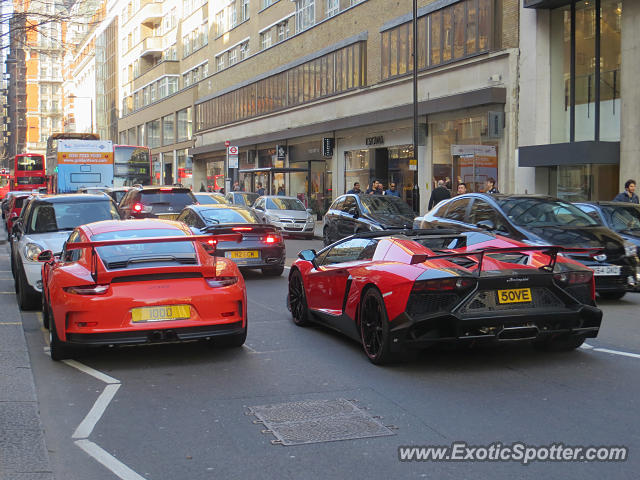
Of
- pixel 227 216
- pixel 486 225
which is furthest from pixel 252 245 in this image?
pixel 486 225

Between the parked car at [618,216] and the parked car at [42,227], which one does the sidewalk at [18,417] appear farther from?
the parked car at [618,216]

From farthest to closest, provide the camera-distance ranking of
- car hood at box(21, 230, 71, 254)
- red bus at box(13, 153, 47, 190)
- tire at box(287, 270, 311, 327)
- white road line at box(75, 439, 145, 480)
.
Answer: red bus at box(13, 153, 47, 190) < car hood at box(21, 230, 71, 254) < tire at box(287, 270, 311, 327) < white road line at box(75, 439, 145, 480)

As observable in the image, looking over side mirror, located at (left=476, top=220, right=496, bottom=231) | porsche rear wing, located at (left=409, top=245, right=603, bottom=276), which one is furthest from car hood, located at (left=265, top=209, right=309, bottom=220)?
porsche rear wing, located at (left=409, top=245, right=603, bottom=276)

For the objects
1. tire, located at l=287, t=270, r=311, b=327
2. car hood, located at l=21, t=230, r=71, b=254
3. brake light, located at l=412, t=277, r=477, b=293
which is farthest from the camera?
car hood, located at l=21, t=230, r=71, b=254

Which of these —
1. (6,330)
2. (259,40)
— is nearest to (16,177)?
(259,40)

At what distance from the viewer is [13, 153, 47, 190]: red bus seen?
59.1 meters

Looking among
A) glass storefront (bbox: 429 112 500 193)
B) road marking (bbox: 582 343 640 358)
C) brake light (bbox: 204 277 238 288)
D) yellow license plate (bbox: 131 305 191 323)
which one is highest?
glass storefront (bbox: 429 112 500 193)

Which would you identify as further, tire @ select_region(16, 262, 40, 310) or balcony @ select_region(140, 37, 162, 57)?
balcony @ select_region(140, 37, 162, 57)

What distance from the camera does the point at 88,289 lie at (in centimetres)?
716

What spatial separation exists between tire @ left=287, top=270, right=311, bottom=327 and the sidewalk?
3.11 meters

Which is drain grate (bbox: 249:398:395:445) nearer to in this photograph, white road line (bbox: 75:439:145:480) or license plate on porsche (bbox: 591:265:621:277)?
white road line (bbox: 75:439:145:480)

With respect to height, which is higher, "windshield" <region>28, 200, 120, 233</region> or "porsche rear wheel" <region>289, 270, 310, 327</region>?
"windshield" <region>28, 200, 120, 233</region>

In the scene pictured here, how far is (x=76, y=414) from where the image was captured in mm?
5730

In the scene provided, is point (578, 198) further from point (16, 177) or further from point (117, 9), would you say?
point (117, 9)
